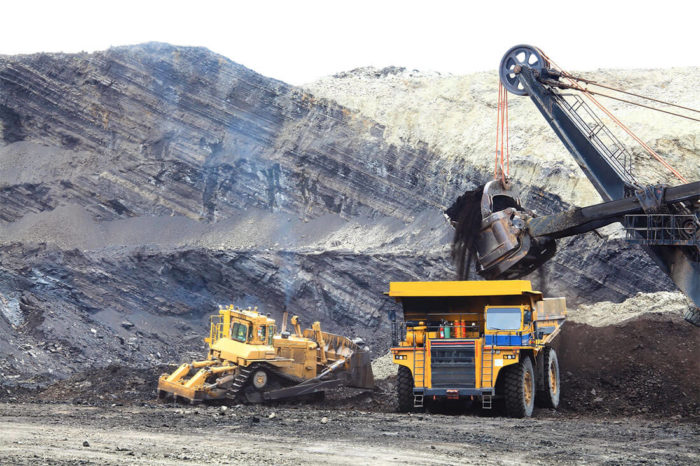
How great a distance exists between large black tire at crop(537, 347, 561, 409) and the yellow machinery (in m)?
3.68

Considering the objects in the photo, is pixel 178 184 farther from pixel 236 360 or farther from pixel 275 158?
pixel 236 360

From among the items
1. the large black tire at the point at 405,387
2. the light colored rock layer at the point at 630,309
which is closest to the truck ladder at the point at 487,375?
the large black tire at the point at 405,387

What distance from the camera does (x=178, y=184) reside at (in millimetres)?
36750

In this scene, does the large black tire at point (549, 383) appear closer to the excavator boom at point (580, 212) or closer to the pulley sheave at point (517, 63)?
the excavator boom at point (580, 212)

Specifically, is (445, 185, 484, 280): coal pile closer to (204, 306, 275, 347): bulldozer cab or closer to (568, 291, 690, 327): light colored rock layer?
(204, 306, 275, 347): bulldozer cab

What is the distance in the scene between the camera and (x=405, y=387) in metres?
14.9

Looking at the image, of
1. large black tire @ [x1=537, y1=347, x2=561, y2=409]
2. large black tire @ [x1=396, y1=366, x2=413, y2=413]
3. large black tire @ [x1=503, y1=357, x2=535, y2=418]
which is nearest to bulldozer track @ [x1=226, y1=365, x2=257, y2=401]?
large black tire @ [x1=396, y1=366, x2=413, y2=413]

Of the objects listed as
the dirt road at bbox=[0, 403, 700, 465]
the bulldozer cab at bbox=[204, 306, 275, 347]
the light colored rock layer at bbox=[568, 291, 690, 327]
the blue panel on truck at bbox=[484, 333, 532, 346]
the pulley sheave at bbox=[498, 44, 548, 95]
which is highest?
the pulley sheave at bbox=[498, 44, 548, 95]

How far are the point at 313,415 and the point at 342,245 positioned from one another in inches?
711

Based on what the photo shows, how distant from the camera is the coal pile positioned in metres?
16.9

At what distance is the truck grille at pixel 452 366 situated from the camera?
14180 mm

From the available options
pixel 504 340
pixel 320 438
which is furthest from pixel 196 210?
pixel 320 438

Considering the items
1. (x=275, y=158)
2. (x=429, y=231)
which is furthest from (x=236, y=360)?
(x=275, y=158)

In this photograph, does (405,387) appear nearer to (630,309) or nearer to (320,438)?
(320,438)
